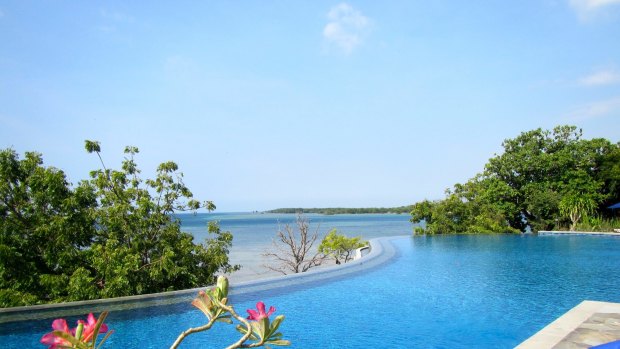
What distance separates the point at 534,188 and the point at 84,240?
1888 cm

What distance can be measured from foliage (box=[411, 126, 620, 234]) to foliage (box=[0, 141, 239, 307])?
14.1m

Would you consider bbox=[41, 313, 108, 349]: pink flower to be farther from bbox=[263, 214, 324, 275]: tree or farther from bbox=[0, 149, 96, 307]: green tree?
bbox=[263, 214, 324, 275]: tree

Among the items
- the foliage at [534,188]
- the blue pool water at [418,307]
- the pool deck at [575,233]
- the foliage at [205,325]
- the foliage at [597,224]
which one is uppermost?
the foliage at [534,188]

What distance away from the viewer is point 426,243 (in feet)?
52.8

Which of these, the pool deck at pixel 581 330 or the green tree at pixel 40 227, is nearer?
the pool deck at pixel 581 330

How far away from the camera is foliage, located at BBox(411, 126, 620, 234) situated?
1855 cm

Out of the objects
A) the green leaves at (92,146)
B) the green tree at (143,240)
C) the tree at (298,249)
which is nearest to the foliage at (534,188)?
the tree at (298,249)

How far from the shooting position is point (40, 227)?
7320 mm

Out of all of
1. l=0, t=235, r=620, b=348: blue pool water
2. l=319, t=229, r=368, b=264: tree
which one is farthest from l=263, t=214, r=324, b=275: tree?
l=0, t=235, r=620, b=348: blue pool water

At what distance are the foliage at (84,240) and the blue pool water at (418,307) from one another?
1.23 meters

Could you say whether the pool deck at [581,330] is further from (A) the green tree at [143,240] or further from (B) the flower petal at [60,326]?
(A) the green tree at [143,240]

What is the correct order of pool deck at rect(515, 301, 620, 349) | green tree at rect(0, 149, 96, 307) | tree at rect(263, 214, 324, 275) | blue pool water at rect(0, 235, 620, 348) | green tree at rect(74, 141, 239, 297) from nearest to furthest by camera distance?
1. pool deck at rect(515, 301, 620, 349)
2. blue pool water at rect(0, 235, 620, 348)
3. green tree at rect(0, 149, 96, 307)
4. green tree at rect(74, 141, 239, 297)
5. tree at rect(263, 214, 324, 275)

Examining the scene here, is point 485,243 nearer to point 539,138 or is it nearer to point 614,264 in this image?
point 614,264

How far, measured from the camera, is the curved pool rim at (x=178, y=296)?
244 inches
